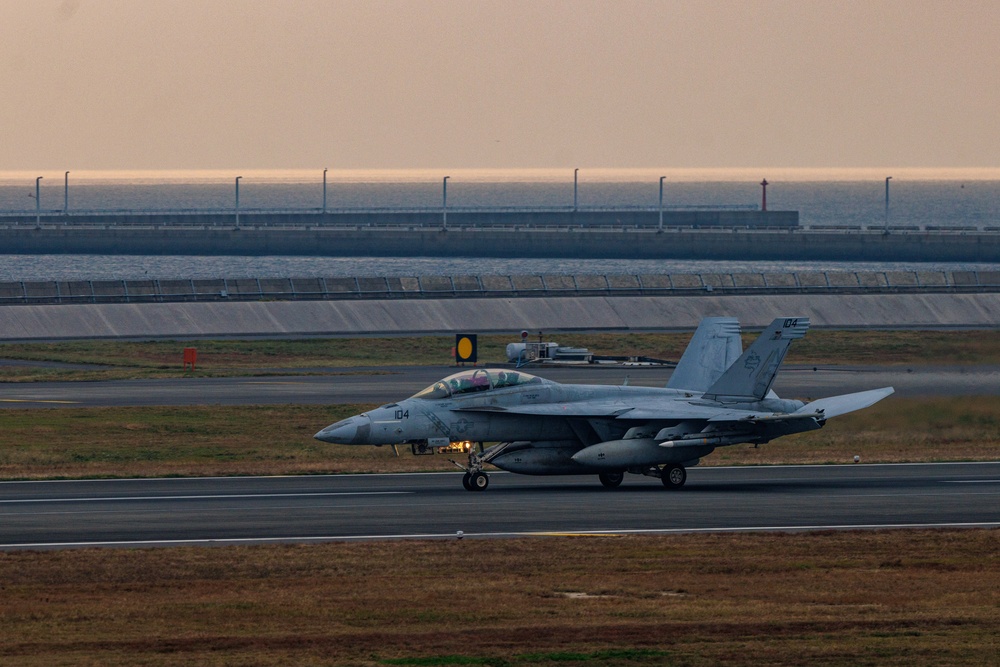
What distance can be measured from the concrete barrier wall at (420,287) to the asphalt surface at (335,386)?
2649 centimetres

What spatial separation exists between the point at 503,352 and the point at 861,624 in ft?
206

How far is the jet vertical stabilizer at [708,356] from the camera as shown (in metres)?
40.6

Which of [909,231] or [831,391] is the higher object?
[909,231]

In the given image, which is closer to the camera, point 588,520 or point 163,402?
point 588,520

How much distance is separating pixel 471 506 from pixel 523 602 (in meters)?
11.4

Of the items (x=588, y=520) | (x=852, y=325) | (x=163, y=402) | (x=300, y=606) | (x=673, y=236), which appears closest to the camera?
(x=300, y=606)

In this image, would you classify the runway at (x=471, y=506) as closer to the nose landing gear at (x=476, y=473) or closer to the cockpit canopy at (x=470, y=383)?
the nose landing gear at (x=476, y=473)

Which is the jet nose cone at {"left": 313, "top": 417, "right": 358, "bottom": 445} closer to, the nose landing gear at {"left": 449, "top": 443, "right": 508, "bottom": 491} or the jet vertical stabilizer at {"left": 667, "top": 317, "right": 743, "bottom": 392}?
the nose landing gear at {"left": 449, "top": 443, "right": 508, "bottom": 491}

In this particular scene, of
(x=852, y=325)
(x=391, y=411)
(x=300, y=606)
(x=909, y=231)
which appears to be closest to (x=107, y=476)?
(x=391, y=411)

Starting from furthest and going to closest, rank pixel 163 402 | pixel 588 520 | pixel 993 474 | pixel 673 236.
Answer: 1. pixel 673 236
2. pixel 163 402
3. pixel 993 474
4. pixel 588 520

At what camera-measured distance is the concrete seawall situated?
18288 centimetres

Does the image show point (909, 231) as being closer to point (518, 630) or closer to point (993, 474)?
point (993, 474)

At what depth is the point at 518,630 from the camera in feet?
65.6

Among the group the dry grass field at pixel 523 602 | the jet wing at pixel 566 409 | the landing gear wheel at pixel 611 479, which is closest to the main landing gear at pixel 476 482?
the jet wing at pixel 566 409
